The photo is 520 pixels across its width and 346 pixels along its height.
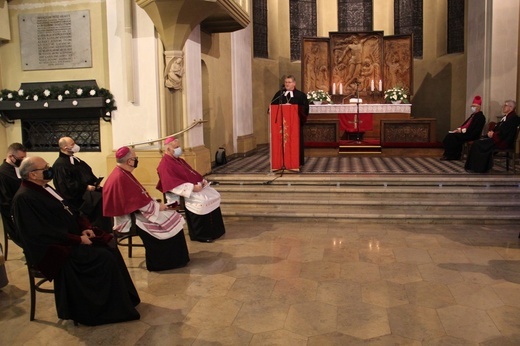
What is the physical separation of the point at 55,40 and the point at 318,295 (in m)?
7.28

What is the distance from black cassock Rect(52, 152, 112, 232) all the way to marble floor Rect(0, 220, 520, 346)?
0.73 meters

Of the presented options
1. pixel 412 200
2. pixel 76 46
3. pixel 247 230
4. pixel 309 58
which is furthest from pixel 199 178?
pixel 309 58

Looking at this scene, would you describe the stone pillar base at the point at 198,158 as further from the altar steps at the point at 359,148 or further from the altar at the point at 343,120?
the altar steps at the point at 359,148

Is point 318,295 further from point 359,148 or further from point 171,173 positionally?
point 359,148

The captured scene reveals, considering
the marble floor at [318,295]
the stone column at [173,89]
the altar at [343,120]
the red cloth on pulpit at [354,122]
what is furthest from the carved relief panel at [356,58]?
the marble floor at [318,295]

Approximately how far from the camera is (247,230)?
784 centimetres

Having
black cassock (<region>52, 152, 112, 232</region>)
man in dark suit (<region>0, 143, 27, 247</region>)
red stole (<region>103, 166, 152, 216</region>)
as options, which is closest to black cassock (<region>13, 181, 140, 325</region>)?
red stole (<region>103, 166, 152, 216</region>)

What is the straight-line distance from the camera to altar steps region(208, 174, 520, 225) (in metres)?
8.12

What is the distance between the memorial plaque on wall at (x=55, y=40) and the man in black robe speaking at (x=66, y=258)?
18.6ft

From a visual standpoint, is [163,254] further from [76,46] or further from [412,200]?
[76,46]

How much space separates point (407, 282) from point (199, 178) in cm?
313

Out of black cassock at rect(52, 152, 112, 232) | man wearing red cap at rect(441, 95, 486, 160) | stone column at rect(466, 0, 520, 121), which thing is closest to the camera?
black cassock at rect(52, 152, 112, 232)

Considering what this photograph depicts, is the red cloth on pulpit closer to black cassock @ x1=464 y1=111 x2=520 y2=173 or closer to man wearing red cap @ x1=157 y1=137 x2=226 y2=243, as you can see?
black cassock @ x1=464 y1=111 x2=520 y2=173

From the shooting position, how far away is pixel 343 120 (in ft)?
45.5
